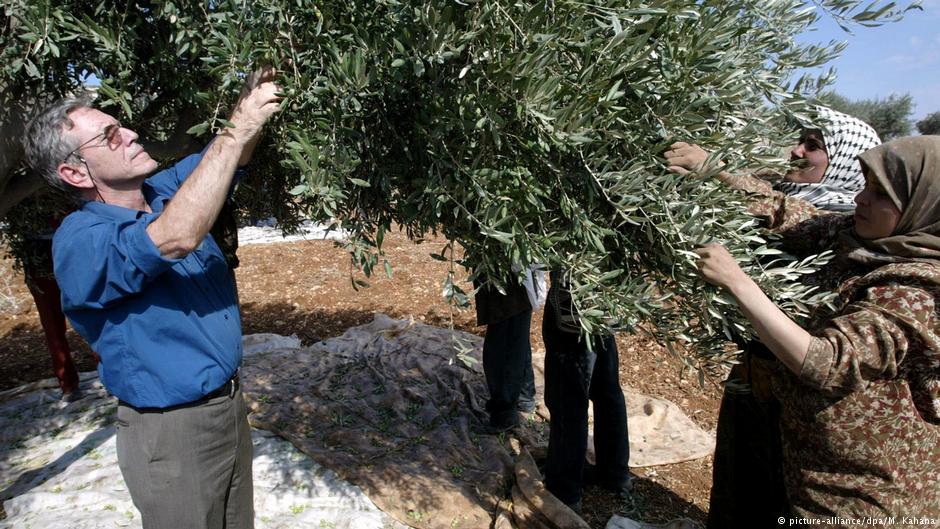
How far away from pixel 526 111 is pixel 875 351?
134cm

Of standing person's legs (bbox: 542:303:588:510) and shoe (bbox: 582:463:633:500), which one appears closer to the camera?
standing person's legs (bbox: 542:303:588:510)

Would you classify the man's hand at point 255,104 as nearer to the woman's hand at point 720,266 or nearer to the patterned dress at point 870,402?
the woman's hand at point 720,266

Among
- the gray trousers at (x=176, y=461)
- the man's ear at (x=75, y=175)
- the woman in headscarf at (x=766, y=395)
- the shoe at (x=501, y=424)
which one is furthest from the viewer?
the shoe at (x=501, y=424)

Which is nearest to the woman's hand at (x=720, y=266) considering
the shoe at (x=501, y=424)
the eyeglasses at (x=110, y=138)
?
the eyeglasses at (x=110, y=138)

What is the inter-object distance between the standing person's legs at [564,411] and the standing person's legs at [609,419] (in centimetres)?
32

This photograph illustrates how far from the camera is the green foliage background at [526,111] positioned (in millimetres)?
1611

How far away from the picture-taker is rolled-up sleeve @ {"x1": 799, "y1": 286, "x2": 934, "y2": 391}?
1839 millimetres

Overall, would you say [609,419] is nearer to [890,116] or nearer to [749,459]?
[749,459]

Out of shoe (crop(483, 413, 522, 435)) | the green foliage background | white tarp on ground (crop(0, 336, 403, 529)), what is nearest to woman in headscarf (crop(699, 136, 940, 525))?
the green foliage background

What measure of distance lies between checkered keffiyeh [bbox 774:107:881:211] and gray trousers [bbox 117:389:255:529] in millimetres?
3011

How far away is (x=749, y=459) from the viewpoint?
292 centimetres

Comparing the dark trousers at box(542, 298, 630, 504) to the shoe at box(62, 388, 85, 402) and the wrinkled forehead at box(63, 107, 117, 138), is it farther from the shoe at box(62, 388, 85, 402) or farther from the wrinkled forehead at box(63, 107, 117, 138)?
the shoe at box(62, 388, 85, 402)

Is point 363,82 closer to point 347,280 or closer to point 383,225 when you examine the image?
point 383,225

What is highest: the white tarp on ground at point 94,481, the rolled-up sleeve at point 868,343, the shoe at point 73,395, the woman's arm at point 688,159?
the woman's arm at point 688,159
